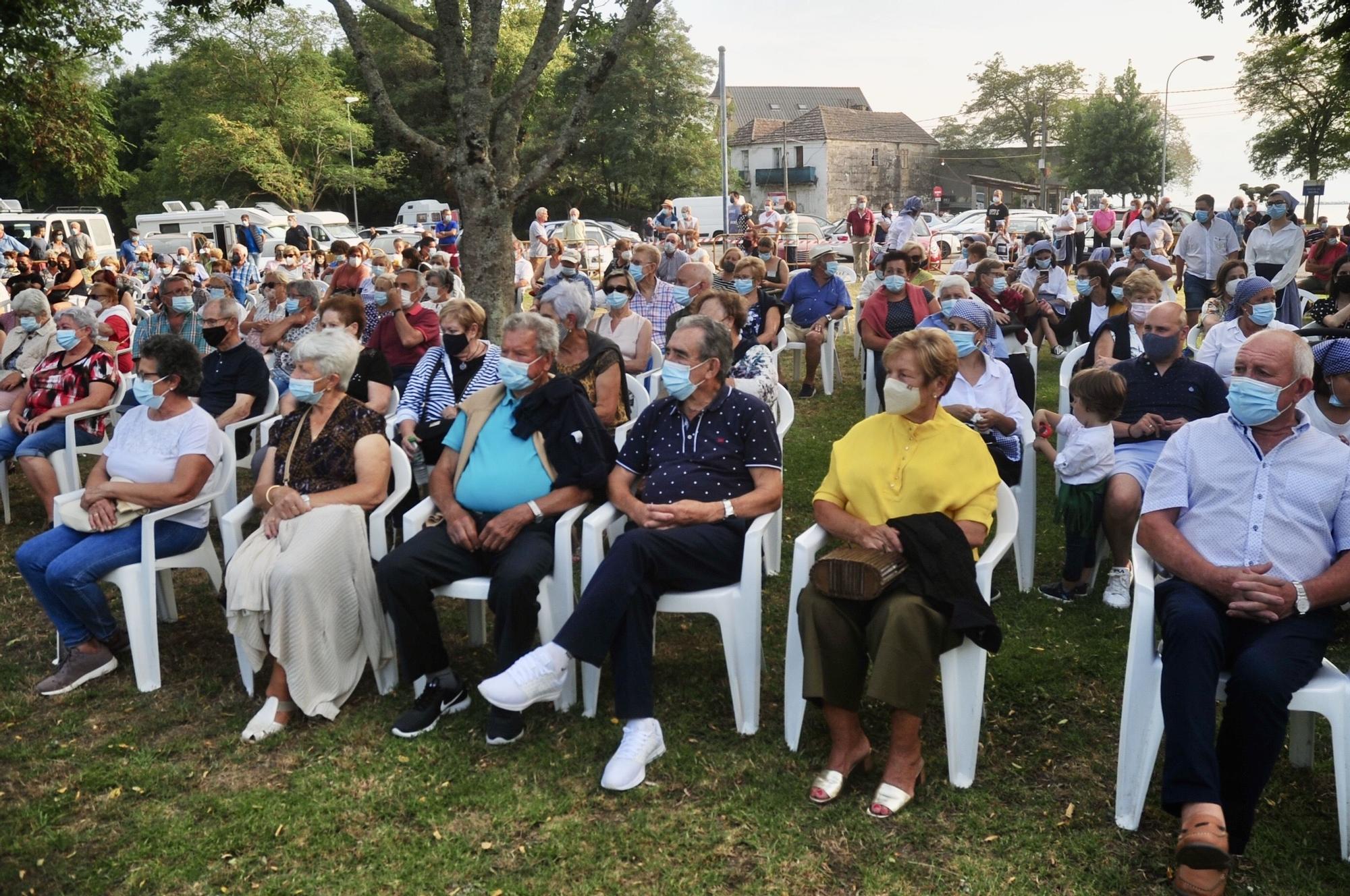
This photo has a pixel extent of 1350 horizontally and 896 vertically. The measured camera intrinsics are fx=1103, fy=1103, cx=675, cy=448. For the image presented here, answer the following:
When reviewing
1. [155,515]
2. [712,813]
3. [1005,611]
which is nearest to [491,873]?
[712,813]

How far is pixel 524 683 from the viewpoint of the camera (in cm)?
354

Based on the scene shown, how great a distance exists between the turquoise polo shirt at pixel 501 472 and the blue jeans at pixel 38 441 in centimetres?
320

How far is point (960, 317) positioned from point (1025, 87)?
3158 inches

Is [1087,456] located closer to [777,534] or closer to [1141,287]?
[777,534]

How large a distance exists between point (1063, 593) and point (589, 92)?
17.9ft

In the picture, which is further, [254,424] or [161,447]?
[254,424]

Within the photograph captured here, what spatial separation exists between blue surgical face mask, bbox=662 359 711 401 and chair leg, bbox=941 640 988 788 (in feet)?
4.39

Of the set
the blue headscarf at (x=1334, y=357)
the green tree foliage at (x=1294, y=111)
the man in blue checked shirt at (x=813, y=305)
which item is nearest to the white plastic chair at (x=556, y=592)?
the blue headscarf at (x=1334, y=357)

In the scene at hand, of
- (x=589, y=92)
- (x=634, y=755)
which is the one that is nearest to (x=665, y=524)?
(x=634, y=755)

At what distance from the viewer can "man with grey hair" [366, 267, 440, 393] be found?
6586 millimetres

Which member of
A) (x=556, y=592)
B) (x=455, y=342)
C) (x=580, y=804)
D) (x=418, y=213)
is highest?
(x=418, y=213)

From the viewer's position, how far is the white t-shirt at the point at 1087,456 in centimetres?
459

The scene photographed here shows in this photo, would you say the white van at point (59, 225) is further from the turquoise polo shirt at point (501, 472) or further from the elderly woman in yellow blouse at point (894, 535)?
the elderly woman in yellow blouse at point (894, 535)

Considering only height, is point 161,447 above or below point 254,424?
above
